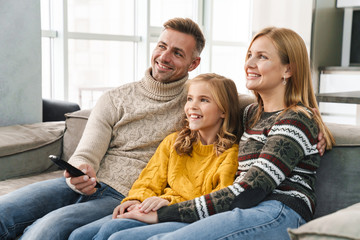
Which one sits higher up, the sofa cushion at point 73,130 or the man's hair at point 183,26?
the man's hair at point 183,26

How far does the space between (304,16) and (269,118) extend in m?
3.67

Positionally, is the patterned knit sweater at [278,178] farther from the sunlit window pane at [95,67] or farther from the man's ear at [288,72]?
the sunlit window pane at [95,67]

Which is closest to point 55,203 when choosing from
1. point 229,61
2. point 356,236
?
point 356,236

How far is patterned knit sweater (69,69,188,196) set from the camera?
70.1 inches

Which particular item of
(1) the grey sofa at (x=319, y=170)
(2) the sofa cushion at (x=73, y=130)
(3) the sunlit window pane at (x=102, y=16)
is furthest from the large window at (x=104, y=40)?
(2) the sofa cushion at (x=73, y=130)

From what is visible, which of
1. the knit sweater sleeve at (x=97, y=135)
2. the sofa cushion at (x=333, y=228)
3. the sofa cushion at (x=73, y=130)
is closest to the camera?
the sofa cushion at (x=333, y=228)

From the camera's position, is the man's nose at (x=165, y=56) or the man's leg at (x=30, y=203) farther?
the man's nose at (x=165, y=56)

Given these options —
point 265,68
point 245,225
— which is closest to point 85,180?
point 245,225

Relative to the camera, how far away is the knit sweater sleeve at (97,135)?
1.75 metres

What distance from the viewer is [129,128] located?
1.87m

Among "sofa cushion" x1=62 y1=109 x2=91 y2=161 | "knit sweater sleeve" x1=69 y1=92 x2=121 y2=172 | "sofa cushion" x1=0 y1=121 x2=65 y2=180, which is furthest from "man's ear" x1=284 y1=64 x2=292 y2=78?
"sofa cushion" x1=0 y1=121 x2=65 y2=180

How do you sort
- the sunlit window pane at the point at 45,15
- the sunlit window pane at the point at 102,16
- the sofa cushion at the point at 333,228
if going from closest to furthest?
the sofa cushion at the point at 333,228 → the sunlit window pane at the point at 45,15 → the sunlit window pane at the point at 102,16

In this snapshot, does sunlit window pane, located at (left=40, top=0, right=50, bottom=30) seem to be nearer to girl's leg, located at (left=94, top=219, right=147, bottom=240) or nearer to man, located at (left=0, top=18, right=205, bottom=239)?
man, located at (left=0, top=18, right=205, bottom=239)

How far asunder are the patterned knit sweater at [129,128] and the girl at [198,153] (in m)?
0.10
